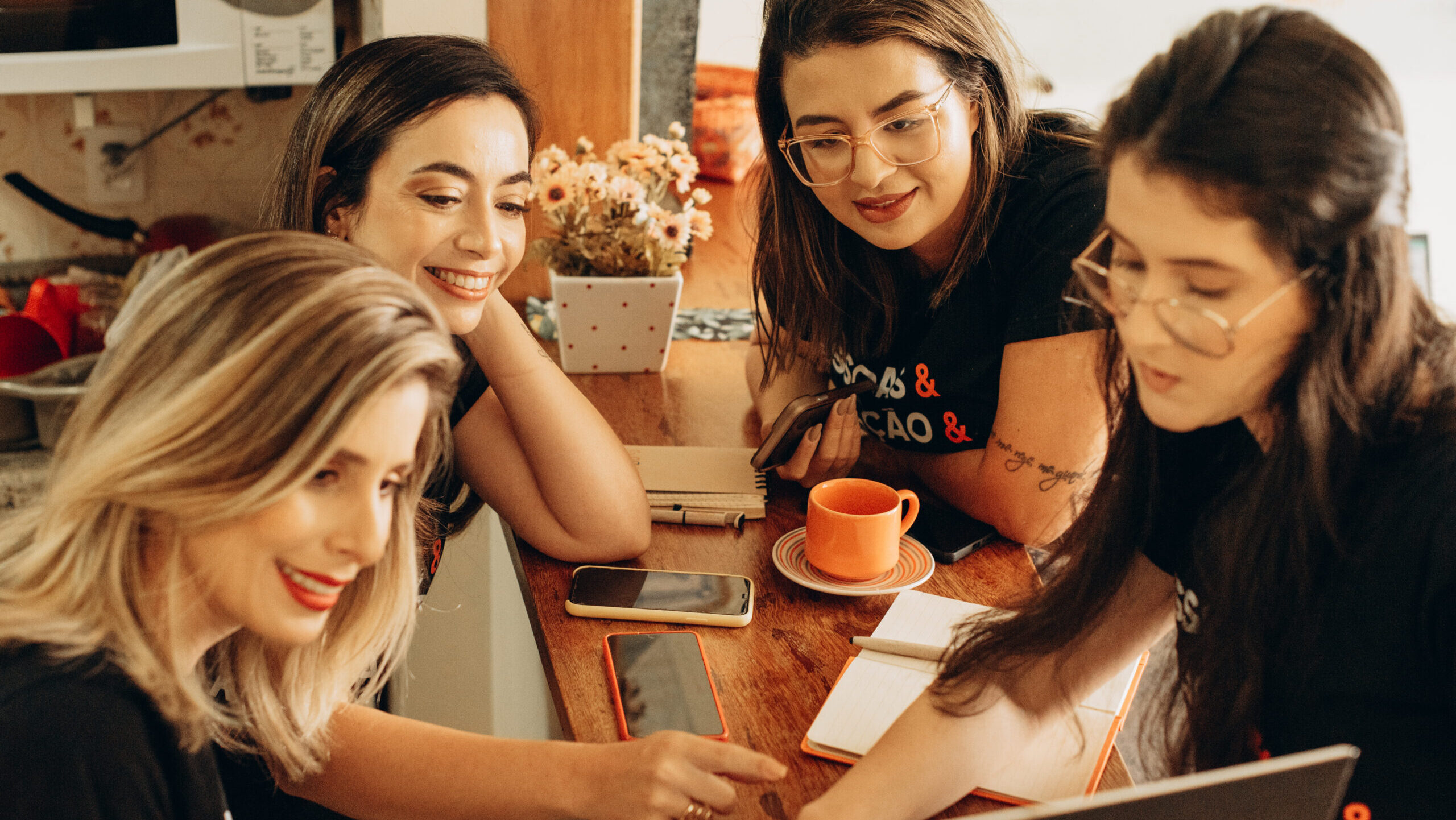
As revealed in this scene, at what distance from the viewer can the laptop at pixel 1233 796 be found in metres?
0.55

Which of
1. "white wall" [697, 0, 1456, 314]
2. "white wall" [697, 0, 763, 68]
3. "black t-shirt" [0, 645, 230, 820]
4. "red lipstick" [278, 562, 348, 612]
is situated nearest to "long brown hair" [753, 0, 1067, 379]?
"red lipstick" [278, 562, 348, 612]

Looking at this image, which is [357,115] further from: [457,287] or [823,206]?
[823,206]

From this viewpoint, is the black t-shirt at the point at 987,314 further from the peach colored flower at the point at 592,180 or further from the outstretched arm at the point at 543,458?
the peach colored flower at the point at 592,180

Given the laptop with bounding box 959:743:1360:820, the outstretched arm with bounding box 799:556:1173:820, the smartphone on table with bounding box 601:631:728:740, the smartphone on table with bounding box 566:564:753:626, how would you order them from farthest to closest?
the smartphone on table with bounding box 566:564:753:626, the smartphone on table with bounding box 601:631:728:740, the outstretched arm with bounding box 799:556:1173:820, the laptop with bounding box 959:743:1360:820

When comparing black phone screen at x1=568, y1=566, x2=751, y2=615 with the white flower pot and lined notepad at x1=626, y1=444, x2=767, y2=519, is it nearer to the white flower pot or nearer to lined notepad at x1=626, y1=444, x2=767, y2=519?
lined notepad at x1=626, y1=444, x2=767, y2=519

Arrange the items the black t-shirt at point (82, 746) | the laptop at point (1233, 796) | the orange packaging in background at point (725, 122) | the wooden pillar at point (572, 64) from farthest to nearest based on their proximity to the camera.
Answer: the orange packaging in background at point (725, 122) → the wooden pillar at point (572, 64) → the black t-shirt at point (82, 746) → the laptop at point (1233, 796)

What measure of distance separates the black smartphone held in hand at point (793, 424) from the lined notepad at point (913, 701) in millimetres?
342

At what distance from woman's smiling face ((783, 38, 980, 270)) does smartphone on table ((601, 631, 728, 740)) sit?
0.56 meters

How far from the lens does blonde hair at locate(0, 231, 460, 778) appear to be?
688 mm

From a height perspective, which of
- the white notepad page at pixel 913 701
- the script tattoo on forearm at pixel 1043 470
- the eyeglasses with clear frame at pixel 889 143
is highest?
the eyeglasses with clear frame at pixel 889 143

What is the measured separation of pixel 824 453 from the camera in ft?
4.52

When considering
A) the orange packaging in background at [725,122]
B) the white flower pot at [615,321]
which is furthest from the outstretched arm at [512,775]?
the orange packaging in background at [725,122]

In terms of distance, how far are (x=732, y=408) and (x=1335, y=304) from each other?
44.4 inches

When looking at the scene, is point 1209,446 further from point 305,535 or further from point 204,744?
point 204,744
